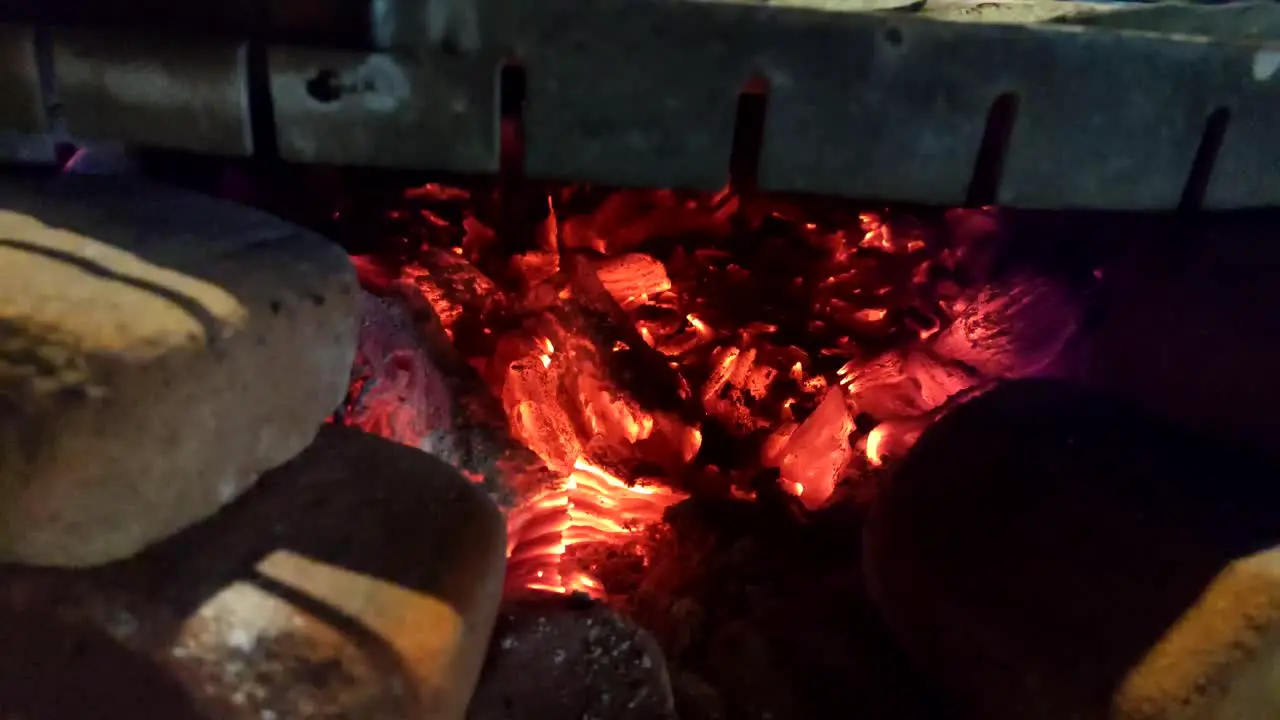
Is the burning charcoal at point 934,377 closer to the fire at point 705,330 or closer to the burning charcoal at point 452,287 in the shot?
the fire at point 705,330

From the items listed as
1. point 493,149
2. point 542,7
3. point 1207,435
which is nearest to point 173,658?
point 493,149

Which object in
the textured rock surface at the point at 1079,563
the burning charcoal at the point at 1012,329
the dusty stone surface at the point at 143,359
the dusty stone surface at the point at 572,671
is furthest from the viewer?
the burning charcoal at the point at 1012,329

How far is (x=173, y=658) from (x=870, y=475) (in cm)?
98

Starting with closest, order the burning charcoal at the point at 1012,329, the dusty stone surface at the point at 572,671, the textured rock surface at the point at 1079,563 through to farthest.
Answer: the textured rock surface at the point at 1079,563 < the dusty stone surface at the point at 572,671 < the burning charcoal at the point at 1012,329

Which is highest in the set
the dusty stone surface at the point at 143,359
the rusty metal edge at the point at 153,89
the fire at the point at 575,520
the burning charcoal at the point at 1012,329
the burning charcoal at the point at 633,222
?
the rusty metal edge at the point at 153,89

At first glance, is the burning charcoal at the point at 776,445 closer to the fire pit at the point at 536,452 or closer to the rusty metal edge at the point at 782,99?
the fire pit at the point at 536,452

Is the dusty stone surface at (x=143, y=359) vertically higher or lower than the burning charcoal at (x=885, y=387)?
higher

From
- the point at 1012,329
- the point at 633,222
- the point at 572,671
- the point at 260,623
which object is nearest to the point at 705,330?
the point at 633,222

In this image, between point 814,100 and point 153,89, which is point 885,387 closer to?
point 814,100

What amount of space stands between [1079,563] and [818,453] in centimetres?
51

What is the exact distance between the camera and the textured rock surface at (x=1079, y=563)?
812mm

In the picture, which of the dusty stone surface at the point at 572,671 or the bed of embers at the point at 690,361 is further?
the bed of embers at the point at 690,361

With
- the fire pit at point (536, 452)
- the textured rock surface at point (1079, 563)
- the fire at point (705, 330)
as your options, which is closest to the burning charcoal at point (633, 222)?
the fire at point (705, 330)

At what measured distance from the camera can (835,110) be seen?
2.63ft
